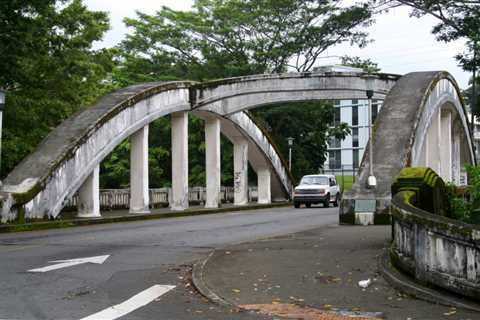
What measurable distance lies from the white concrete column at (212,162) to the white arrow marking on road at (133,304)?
22438mm

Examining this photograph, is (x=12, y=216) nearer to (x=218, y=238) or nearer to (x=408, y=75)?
(x=218, y=238)

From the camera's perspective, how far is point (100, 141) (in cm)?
2241

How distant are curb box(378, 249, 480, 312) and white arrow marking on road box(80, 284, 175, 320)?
2.98 meters

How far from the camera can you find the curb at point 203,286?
305 inches

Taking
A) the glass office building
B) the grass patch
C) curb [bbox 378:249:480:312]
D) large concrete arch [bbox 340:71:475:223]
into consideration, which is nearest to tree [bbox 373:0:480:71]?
large concrete arch [bbox 340:71:475:223]

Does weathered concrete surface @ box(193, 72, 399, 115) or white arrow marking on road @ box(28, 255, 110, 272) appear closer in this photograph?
white arrow marking on road @ box(28, 255, 110, 272)

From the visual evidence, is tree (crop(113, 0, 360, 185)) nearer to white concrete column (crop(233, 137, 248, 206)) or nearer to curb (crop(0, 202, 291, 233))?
white concrete column (crop(233, 137, 248, 206))

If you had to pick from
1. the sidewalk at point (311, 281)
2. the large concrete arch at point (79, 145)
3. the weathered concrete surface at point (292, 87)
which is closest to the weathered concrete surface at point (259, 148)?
the weathered concrete surface at point (292, 87)

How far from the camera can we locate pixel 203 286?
28.8 ft

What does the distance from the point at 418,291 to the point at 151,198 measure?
2454cm

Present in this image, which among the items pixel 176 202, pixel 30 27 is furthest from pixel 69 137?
pixel 176 202

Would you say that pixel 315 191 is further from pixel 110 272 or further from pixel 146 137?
pixel 110 272

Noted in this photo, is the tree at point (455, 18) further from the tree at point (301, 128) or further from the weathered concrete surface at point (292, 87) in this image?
the tree at point (301, 128)

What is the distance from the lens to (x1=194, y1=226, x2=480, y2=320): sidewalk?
7.22 metres
